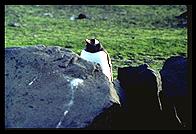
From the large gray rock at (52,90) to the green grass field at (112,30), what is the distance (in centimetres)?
372

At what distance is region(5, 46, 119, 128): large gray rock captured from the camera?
6.34 metres

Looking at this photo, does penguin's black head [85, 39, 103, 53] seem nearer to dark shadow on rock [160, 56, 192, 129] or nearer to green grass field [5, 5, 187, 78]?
dark shadow on rock [160, 56, 192, 129]

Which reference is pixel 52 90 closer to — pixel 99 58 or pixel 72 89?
pixel 72 89

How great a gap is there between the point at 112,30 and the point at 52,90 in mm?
11552

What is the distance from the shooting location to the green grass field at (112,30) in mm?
13820

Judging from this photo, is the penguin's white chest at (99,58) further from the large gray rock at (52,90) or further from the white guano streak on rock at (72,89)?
the white guano streak on rock at (72,89)

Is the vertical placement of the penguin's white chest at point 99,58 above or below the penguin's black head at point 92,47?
below

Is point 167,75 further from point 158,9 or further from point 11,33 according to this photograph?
point 158,9

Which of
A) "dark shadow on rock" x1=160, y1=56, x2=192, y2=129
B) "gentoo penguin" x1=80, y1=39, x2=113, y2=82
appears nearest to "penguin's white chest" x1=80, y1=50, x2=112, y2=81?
"gentoo penguin" x1=80, y1=39, x2=113, y2=82

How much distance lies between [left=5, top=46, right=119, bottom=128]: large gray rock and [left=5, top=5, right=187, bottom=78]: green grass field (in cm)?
372

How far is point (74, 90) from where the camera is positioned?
6.68 m

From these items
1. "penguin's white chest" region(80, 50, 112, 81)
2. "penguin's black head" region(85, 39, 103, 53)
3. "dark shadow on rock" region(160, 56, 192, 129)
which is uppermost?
"penguin's black head" region(85, 39, 103, 53)

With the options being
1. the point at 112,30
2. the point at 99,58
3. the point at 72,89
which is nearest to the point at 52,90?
the point at 72,89

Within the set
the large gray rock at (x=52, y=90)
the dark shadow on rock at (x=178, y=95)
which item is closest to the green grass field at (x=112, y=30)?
the dark shadow on rock at (x=178, y=95)
